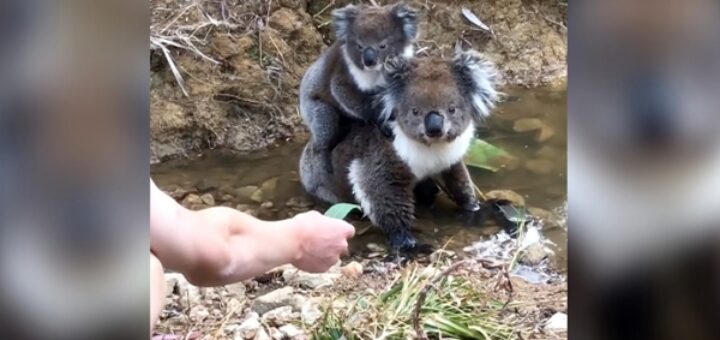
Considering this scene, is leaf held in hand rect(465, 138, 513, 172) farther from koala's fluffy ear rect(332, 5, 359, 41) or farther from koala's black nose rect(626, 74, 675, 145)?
koala's black nose rect(626, 74, 675, 145)

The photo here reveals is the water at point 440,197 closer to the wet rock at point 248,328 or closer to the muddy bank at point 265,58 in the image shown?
the muddy bank at point 265,58

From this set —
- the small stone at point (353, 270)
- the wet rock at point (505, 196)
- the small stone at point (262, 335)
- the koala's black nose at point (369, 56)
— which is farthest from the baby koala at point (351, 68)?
the small stone at point (262, 335)

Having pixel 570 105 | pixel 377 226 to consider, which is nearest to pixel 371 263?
pixel 377 226

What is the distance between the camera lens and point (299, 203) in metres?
1.97

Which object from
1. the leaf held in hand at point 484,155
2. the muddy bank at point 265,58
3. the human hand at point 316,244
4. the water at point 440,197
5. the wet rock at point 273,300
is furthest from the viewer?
the leaf held in hand at point 484,155

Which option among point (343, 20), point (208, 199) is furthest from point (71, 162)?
point (343, 20)

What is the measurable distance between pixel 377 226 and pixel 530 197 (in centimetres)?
34

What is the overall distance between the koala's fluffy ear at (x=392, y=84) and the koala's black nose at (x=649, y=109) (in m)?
1.29

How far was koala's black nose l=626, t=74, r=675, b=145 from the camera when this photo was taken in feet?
2.58

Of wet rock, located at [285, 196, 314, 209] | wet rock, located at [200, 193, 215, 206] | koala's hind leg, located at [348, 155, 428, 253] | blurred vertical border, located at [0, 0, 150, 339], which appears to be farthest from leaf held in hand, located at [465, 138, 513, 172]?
blurred vertical border, located at [0, 0, 150, 339]

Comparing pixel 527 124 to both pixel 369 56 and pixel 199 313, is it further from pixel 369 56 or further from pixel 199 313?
pixel 199 313

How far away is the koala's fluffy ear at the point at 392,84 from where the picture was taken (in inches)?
82.2

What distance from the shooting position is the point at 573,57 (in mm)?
797

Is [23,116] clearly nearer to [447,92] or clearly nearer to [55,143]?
[55,143]
